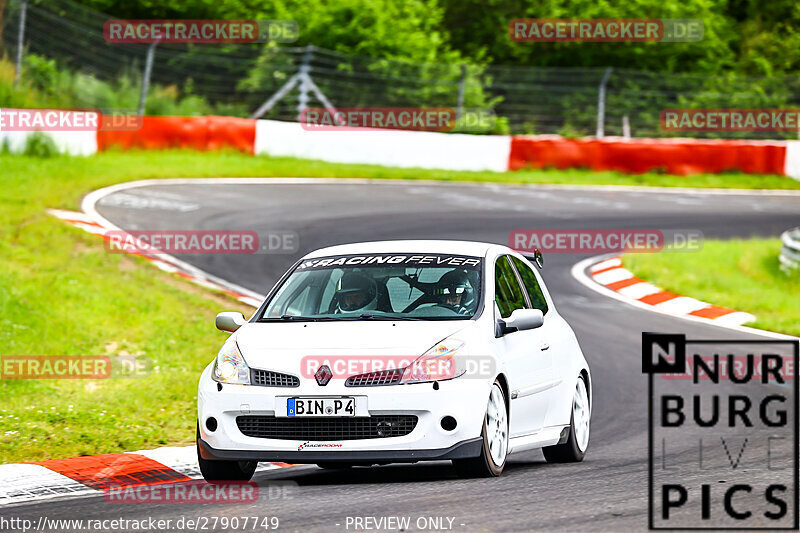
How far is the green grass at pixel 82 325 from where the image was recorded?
9781 millimetres

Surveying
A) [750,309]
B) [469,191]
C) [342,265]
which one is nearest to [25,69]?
[469,191]

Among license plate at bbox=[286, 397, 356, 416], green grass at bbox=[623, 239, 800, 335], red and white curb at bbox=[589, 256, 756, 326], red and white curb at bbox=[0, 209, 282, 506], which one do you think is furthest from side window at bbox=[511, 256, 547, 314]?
red and white curb at bbox=[589, 256, 756, 326]

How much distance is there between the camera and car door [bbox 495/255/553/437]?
26.2ft

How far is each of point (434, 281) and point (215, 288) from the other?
25.0ft

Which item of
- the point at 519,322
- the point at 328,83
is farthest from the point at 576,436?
the point at 328,83

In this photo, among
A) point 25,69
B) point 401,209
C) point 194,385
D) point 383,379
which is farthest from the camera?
point 25,69

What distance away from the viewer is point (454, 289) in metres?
8.24

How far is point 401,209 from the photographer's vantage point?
22375 millimetres

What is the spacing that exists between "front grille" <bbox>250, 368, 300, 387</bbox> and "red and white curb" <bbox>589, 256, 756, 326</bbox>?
30.7ft

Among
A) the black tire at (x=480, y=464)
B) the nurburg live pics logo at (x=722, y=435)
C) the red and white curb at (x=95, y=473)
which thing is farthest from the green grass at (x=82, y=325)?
the black tire at (x=480, y=464)

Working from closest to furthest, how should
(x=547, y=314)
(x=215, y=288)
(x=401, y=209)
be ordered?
(x=547, y=314)
(x=215, y=288)
(x=401, y=209)

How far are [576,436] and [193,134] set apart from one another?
65.0ft

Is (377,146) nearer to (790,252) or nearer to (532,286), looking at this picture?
(790,252)

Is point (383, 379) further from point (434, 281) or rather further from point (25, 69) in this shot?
point (25, 69)
